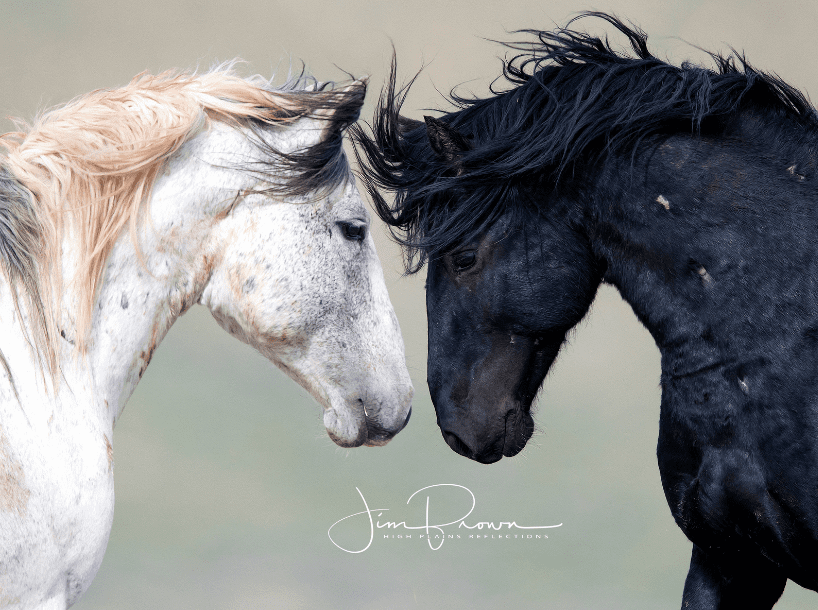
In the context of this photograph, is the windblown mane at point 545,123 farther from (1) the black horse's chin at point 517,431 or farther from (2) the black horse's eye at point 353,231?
(1) the black horse's chin at point 517,431

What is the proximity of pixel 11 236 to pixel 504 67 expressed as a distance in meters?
1.47

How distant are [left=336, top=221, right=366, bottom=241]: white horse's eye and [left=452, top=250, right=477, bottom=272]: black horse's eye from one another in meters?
0.32

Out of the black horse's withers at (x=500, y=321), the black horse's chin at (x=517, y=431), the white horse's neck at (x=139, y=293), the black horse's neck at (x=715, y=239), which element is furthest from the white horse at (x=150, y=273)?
the black horse's neck at (x=715, y=239)

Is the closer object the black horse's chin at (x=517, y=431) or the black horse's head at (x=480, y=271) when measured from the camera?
the black horse's head at (x=480, y=271)

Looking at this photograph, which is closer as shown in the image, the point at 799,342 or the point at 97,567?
the point at 97,567

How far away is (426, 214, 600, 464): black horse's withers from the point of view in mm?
2154

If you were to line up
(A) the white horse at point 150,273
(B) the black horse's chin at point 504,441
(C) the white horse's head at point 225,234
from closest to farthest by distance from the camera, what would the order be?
(A) the white horse at point 150,273 → (C) the white horse's head at point 225,234 → (B) the black horse's chin at point 504,441

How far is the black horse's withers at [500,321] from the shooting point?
7.07ft

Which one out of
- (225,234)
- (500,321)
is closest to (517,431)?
(500,321)

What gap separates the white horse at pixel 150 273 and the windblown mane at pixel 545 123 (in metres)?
0.27

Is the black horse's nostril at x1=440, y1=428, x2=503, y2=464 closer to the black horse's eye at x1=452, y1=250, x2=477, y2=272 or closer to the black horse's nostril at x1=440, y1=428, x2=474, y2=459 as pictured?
the black horse's nostril at x1=440, y1=428, x2=474, y2=459

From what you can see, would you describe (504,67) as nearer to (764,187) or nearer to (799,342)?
(764,187)

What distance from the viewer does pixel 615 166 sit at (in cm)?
208

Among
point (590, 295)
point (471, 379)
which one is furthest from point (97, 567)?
point (590, 295)
